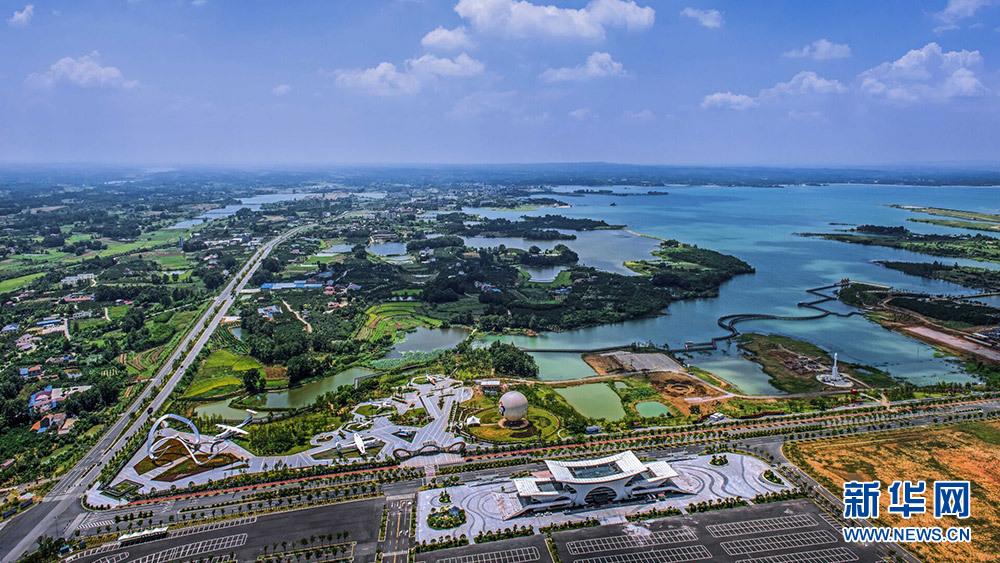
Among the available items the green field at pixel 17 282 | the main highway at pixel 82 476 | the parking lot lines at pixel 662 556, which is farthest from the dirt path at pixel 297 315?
the parking lot lines at pixel 662 556

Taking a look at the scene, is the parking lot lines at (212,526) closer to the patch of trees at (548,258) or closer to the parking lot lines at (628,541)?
the parking lot lines at (628,541)

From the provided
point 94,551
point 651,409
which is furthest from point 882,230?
point 94,551

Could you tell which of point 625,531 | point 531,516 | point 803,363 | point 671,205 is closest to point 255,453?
point 531,516

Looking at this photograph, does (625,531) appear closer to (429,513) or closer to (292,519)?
(429,513)

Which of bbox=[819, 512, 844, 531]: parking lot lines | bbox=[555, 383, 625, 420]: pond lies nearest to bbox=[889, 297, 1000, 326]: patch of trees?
bbox=[555, 383, 625, 420]: pond

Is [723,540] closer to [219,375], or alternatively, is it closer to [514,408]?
[514,408]

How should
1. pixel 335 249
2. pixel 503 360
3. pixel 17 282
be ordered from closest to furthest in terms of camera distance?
pixel 503 360 < pixel 17 282 < pixel 335 249
